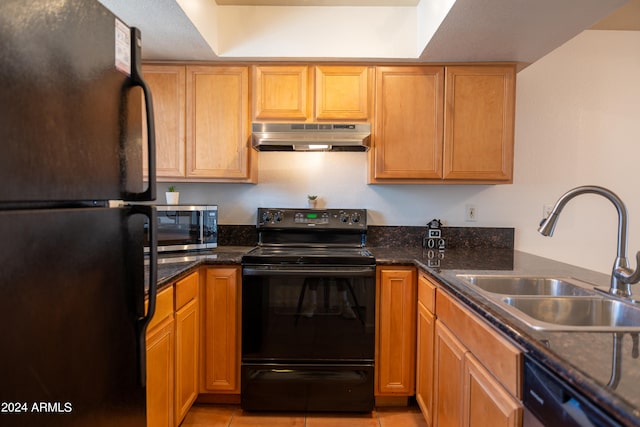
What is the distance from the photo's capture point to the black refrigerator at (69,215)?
52 centimetres

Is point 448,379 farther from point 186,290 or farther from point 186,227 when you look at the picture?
point 186,227

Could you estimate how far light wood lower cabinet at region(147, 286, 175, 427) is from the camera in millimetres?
1339

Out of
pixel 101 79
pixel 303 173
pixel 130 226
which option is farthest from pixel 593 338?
pixel 303 173

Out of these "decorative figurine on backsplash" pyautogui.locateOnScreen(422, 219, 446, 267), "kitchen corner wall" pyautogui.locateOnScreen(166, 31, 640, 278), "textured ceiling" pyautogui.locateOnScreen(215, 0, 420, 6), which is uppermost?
"textured ceiling" pyautogui.locateOnScreen(215, 0, 420, 6)

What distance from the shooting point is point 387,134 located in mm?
2170

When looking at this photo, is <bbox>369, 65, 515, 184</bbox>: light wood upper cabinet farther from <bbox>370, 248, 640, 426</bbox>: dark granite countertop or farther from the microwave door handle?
the microwave door handle

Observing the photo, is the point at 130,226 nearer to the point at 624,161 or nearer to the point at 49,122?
the point at 49,122

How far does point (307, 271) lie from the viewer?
6.27 feet

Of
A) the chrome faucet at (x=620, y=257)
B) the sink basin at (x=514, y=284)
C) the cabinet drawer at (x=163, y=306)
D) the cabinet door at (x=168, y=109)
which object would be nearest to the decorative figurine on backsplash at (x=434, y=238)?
the sink basin at (x=514, y=284)

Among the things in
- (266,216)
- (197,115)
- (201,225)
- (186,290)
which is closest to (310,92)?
(197,115)

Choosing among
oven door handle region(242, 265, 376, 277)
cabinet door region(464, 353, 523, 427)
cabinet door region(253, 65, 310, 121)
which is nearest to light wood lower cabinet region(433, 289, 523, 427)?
cabinet door region(464, 353, 523, 427)

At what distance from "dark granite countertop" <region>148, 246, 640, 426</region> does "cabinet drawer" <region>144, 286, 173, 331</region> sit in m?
0.05

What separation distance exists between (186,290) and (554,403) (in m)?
1.55

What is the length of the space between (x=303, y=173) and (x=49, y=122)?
76.5 inches
